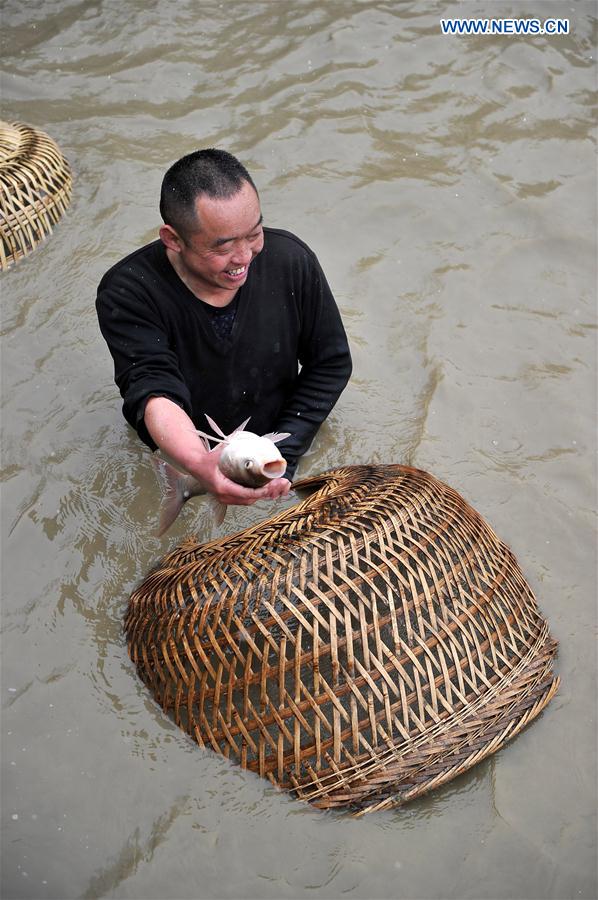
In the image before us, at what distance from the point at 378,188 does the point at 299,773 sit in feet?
13.0

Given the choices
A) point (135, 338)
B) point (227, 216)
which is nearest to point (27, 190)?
point (135, 338)

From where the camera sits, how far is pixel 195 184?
307 centimetres

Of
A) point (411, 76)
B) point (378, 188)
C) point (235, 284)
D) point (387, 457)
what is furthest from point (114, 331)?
point (411, 76)

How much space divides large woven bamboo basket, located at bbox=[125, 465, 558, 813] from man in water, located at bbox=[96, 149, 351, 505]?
11.7 inches

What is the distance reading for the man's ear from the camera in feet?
10.5

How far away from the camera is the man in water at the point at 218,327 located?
307cm

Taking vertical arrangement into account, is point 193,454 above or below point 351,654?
above

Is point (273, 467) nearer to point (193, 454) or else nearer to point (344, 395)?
point (193, 454)

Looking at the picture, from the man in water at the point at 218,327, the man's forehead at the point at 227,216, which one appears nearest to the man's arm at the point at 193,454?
the man in water at the point at 218,327

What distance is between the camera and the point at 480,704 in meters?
2.81

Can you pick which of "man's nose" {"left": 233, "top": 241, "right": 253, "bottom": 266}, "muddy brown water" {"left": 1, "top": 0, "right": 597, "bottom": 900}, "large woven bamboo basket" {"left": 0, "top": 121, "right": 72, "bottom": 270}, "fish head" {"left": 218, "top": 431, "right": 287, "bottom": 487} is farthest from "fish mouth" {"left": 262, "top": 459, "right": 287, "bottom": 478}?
"large woven bamboo basket" {"left": 0, "top": 121, "right": 72, "bottom": 270}
